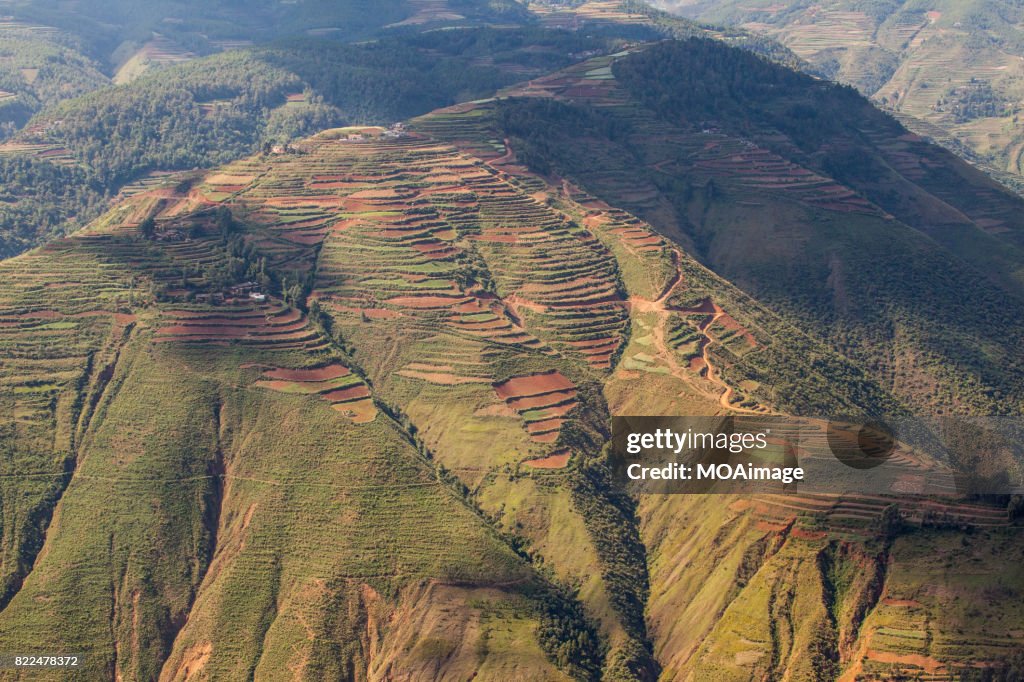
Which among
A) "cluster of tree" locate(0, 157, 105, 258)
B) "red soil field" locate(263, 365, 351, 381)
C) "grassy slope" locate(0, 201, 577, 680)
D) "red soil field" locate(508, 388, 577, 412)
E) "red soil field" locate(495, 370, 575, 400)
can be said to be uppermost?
"red soil field" locate(263, 365, 351, 381)

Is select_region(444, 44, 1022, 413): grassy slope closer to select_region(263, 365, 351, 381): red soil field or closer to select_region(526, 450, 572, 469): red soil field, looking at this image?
select_region(526, 450, 572, 469): red soil field

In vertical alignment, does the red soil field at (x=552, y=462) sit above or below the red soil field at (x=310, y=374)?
below

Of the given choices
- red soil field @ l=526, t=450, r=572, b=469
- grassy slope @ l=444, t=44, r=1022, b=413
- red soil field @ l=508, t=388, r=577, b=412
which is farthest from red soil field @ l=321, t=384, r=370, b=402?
grassy slope @ l=444, t=44, r=1022, b=413

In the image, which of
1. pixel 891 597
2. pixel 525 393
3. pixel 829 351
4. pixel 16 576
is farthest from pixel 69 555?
pixel 829 351

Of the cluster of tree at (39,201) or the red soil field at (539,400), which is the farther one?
the cluster of tree at (39,201)

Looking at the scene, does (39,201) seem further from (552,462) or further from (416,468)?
(552,462)

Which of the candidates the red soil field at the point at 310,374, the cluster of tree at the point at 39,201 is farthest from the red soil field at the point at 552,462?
the cluster of tree at the point at 39,201

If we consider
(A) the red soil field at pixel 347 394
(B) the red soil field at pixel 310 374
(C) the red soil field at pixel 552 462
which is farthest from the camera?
(B) the red soil field at pixel 310 374

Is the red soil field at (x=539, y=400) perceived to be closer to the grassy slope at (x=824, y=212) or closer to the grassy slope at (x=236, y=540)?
the grassy slope at (x=236, y=540)

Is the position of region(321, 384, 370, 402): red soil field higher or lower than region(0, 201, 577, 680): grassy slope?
higher
